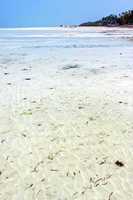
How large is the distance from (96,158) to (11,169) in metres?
0.92

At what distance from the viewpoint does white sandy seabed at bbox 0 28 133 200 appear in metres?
3.09

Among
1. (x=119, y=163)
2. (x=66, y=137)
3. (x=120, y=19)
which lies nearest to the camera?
(x=119, y=163)

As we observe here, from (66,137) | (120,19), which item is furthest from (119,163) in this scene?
(120,19)

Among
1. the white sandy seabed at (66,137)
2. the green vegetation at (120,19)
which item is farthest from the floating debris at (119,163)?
the green vegetation at (120,19)

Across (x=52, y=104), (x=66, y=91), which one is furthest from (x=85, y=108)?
(x=66, y=91)

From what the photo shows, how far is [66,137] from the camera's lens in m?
4.18

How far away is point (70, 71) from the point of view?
8.82m

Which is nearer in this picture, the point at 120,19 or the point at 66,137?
the point at 66,137

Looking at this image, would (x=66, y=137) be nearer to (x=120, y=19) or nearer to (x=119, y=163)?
(x=119, y=163)

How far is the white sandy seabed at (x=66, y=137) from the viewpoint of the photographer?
3.09 m

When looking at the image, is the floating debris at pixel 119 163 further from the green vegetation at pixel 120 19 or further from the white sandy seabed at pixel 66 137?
the green vegetation at pixel 120 19

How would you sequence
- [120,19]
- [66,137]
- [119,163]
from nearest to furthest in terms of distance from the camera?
[119,163] < [66,137] < [120,19]

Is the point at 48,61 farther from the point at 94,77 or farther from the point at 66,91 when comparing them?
the point at 66,91

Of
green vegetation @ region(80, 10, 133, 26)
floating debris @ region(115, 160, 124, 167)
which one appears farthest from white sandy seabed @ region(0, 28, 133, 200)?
green vegetation @ region(80, 10, 133, 26)
